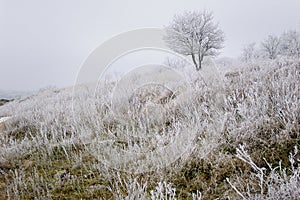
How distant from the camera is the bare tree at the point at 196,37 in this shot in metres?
19.3

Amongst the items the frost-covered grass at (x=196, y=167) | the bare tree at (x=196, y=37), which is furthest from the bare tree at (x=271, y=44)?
the frost-covered grass at (x=196, y=167)

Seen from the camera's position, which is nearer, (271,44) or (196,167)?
(196,167)

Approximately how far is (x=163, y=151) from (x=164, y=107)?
71.6 inches

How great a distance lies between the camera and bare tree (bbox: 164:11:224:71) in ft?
63.2

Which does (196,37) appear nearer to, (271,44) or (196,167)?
(196,167)

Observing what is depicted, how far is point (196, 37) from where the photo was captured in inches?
758

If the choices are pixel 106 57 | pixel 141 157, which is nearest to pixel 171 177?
pixel 141 157

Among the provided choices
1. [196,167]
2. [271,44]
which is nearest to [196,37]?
[196,167]

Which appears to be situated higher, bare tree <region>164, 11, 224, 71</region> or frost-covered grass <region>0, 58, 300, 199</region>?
bare tree <region>164, 11, 224, 71</region>

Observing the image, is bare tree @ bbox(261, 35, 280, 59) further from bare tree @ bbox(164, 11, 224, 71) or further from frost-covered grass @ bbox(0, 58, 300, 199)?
frost-covered grass @ bbox(0, 58, 300, 199)

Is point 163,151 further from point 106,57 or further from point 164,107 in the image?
point 106,57

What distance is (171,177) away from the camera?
2.33 meters

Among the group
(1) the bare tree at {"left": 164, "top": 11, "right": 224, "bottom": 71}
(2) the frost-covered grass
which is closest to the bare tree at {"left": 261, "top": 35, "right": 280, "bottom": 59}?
(1) the bare tree at {"left": 164, "top": 11, "right": 224, "bottom": 71}

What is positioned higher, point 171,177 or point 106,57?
point 106,57
